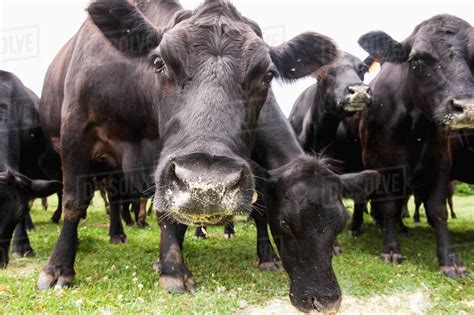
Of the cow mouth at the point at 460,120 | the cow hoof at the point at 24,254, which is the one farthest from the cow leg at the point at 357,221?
A: the cow hoof at the point at 24,254

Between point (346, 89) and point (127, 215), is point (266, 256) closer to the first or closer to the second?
point (346, 89)

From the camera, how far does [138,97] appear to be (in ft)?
16.4

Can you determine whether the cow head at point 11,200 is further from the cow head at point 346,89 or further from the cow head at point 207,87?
the cow head at point 346,89

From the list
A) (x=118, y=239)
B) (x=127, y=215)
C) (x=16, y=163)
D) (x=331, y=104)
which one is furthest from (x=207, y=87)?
(x=127, y=215)

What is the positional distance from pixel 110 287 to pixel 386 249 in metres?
4.04

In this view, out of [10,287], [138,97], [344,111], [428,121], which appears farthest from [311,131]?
[10,287]

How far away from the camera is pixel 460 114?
5.35 metres

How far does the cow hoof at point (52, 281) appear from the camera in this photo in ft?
15.2

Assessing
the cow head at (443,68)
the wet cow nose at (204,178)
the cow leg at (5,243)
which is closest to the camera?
the wet cow nose at (204,178)

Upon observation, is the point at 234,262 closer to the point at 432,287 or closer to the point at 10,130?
the point at 432,287

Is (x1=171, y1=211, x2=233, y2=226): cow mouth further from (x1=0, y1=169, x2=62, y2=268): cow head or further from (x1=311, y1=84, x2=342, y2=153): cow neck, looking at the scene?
(x1=311, y1=84, x2=342, y2=153): cow neck

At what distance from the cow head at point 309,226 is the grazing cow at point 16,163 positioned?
3.37 meters

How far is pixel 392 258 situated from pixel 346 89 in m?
3.03

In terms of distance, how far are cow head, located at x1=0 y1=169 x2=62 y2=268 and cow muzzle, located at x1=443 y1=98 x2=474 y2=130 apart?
5.26 meters
